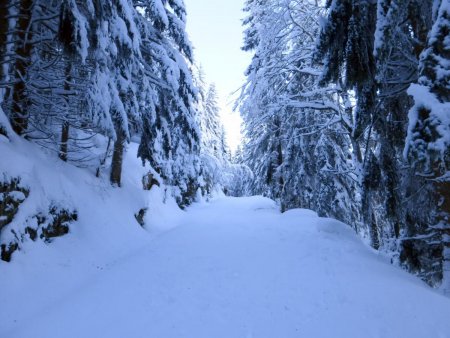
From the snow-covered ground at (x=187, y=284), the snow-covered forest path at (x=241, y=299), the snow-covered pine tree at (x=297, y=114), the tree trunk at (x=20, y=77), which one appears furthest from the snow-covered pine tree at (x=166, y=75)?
the snow-covered forest path at (x=241, y=299)

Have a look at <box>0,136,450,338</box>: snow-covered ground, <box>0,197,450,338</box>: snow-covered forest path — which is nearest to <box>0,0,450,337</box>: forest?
<box>0,136,450,338</box>: snow-covered ground

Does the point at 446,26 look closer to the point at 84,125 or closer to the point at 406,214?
the point at 406,214

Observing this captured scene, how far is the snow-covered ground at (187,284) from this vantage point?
14.8 ft

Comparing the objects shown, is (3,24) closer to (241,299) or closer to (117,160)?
(117,160)

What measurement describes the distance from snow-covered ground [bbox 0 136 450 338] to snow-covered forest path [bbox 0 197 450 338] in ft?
0.07

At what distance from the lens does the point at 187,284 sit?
6.22 meters

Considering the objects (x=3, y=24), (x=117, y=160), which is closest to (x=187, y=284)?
(x=3, y=24)

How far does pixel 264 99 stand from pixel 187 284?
7110mm

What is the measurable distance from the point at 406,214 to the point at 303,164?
7.87 metres

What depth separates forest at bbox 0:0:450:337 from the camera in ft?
15.3

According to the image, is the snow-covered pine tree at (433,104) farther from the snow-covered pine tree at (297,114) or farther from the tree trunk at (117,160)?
the tree trunk at (117,160)

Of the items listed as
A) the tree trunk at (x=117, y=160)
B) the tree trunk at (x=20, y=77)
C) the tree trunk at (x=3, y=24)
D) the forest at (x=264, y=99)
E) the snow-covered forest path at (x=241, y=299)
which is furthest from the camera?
the tree trunk at (x=117, y=160)

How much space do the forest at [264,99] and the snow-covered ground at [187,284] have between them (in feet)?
1.03

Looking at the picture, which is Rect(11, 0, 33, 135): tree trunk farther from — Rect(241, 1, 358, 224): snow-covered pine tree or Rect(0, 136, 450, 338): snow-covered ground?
Rect(241, 1, 358, 224): snow-covered pine tree
